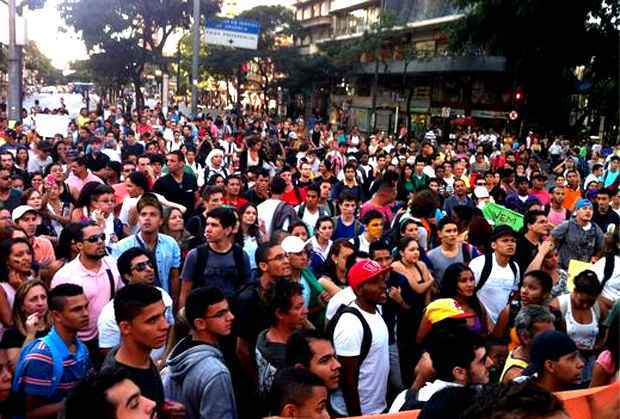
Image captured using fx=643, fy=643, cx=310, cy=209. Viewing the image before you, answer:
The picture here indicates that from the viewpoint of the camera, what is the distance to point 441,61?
34969mm

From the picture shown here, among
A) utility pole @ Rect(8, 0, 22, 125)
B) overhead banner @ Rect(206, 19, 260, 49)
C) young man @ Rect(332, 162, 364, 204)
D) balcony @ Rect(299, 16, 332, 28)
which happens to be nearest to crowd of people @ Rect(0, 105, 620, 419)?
young man @ Rect(332, 162, 364, 204)

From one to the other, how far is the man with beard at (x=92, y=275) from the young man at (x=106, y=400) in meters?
1.84

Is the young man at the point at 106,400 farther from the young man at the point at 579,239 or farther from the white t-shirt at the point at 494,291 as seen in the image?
the young man at the point at 579,239

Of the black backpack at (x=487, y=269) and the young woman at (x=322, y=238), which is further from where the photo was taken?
the young woman at (x=322, y=238)

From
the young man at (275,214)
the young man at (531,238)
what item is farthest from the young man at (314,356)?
the young man at (275,214)

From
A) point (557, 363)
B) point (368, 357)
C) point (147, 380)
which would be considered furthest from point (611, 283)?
point (147, 380)

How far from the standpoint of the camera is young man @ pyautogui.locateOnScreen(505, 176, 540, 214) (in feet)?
30.2

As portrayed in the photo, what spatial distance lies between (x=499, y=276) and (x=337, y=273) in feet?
4.43

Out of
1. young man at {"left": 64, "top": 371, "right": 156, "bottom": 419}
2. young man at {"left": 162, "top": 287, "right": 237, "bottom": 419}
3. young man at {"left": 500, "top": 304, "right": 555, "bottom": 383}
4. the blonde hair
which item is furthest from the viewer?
the blonde hair

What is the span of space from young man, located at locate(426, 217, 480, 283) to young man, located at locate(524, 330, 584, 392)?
223cm

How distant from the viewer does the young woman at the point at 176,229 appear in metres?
6.11

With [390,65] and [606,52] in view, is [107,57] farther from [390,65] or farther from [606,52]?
[606,52]

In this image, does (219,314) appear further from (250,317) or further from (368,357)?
(368,357)

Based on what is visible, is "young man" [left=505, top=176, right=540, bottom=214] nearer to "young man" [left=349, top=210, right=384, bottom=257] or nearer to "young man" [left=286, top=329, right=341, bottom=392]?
"young man" [left=349, top=210, right=384, bottom=257]
